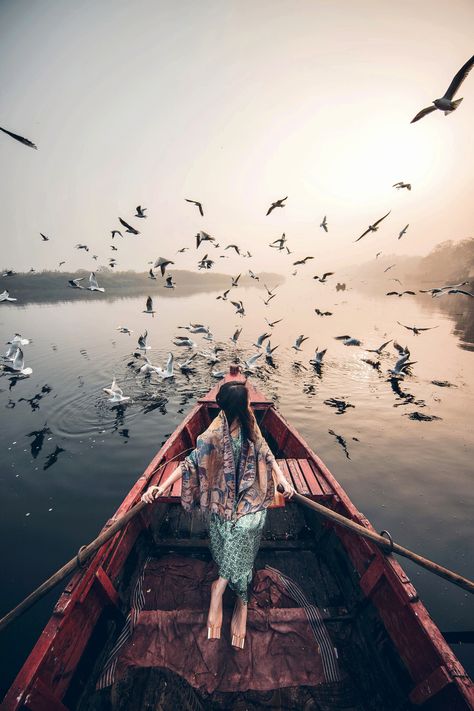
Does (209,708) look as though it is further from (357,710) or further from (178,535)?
(178,535)

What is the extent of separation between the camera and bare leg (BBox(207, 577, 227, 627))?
3.30m

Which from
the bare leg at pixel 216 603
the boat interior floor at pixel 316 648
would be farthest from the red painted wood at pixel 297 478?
the bare leg at pixel 216 603

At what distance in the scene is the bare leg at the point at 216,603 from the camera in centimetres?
330

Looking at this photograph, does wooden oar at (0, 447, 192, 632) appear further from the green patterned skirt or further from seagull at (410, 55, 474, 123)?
seagull at (410, 55, 474, 123)

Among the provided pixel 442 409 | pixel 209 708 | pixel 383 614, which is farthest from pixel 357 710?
pixel 442 409

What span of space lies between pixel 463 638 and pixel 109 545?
610 cm

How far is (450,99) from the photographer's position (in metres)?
6.07

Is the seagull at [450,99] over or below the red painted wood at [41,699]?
over

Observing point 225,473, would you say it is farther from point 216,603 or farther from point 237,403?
point 216,603

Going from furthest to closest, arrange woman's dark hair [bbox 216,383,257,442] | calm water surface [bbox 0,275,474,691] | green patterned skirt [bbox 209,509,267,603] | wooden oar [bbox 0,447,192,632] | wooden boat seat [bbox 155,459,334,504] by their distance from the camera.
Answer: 1. calm water surface [bbox 0,275,474,691]
2. wooden boat seat [bbox 155,459,334,504]
3. green patterned skirt [bbox 209,509,267,603]
4. woman's dark hair [bbox 216,383,257,442]
5. wooden oar [bbox 0,447,192,632]

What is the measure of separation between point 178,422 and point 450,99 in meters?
12.9

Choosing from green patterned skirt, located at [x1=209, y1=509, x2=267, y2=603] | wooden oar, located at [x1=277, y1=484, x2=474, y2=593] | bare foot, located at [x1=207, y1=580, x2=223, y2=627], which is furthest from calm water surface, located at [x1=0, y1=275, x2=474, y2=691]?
green patterned skirt, located at [x1=209, y1=509, x2=267, y2=603]

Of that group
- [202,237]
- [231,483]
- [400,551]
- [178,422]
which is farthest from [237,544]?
[202,237]

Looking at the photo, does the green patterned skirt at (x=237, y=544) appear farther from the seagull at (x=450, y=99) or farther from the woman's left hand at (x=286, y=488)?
the seagull at (x=450, y=99)
